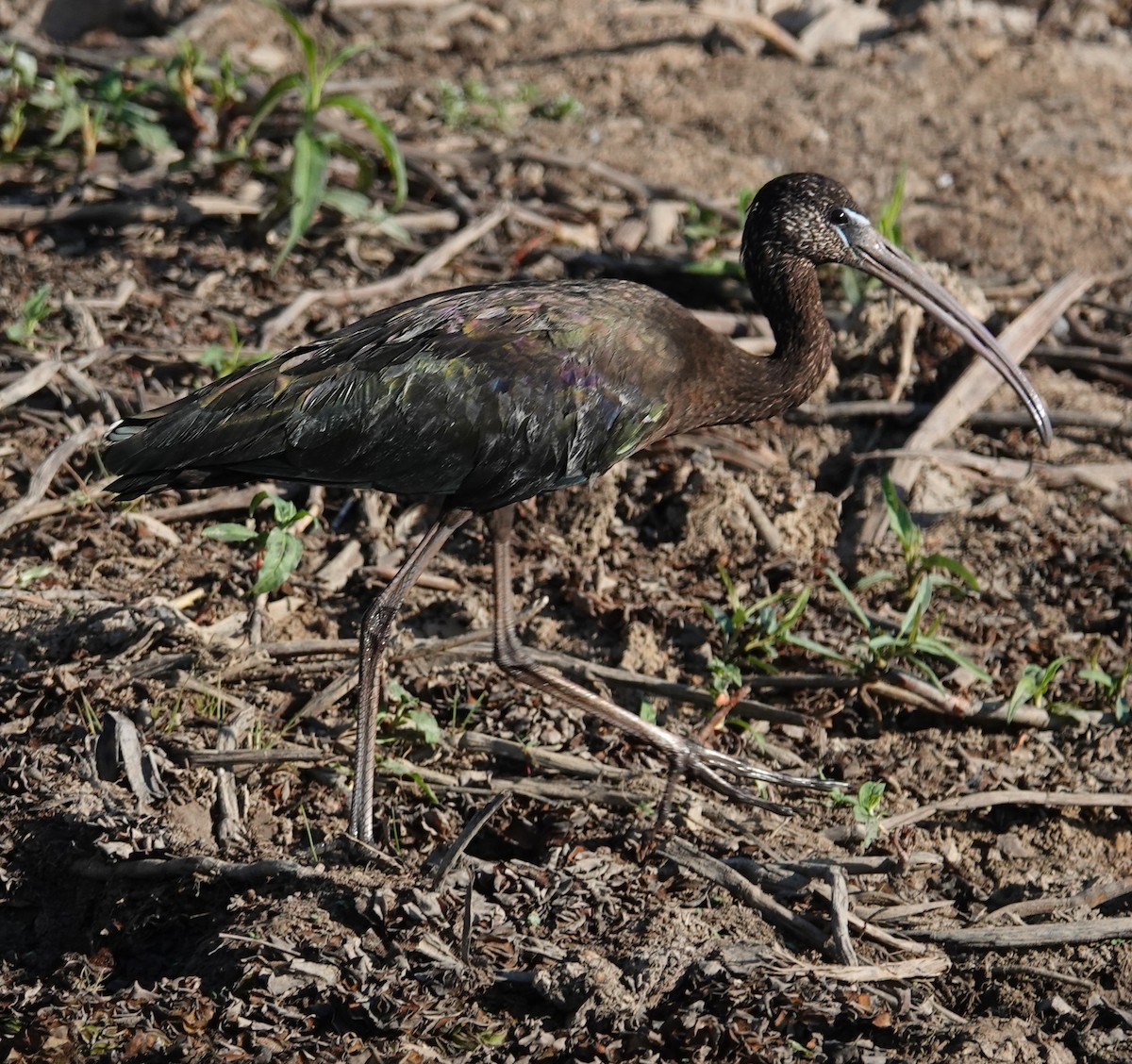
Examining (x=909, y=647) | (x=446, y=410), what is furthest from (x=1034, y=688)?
(x=446, y=410)

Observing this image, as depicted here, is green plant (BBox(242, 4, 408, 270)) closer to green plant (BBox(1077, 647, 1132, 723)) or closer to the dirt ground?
the dirt ground

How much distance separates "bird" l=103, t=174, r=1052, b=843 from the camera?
4.78 m

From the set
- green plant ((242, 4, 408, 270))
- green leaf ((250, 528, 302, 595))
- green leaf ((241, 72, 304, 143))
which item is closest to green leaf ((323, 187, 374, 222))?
green plant ((242, 4, 408, 270))

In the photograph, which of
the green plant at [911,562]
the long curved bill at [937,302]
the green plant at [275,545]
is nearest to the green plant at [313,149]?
the green plant at [275,545]

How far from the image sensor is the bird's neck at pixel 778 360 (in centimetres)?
521

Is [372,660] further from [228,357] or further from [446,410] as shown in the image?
[228,357]

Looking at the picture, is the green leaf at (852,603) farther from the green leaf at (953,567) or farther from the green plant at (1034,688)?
the green plant at (1034,688)

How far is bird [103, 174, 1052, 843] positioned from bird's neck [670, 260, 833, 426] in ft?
0.08

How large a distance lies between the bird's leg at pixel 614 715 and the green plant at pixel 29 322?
2.75 m

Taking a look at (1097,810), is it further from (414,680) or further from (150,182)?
(150,182)

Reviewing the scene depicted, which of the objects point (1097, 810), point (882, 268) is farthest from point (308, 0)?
point (1097, 810)

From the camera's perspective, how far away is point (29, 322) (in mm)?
6609

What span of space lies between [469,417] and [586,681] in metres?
1.27

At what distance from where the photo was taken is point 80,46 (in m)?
9.59
